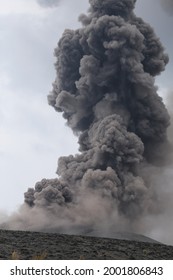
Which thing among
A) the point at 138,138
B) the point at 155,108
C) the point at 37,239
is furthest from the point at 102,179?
the point at 37,239

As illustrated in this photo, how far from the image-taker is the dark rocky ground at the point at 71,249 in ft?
65.7

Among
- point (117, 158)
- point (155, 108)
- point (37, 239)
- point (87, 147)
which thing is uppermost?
point (155, 108)

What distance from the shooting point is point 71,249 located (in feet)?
73.3

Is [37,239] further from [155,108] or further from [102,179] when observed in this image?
[155,108]

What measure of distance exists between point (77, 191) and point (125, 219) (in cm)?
994

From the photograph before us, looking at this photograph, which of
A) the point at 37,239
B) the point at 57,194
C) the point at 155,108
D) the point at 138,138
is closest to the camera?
the point at 37,239

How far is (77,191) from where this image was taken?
7312 cm

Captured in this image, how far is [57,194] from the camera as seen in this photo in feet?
228

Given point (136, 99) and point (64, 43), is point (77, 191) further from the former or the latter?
point (64, 43)

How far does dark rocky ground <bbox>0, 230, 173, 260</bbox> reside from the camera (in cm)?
2003

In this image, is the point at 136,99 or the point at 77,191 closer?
the point at 77,191
